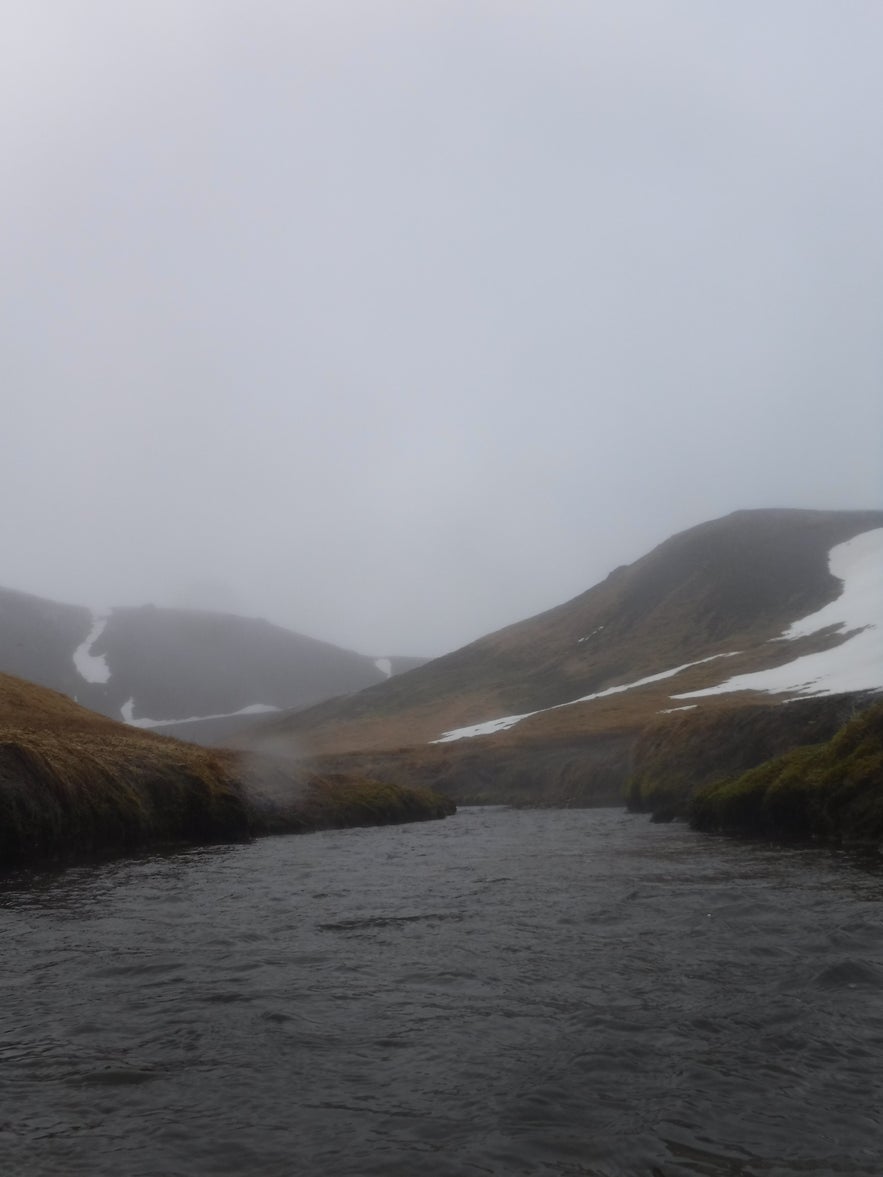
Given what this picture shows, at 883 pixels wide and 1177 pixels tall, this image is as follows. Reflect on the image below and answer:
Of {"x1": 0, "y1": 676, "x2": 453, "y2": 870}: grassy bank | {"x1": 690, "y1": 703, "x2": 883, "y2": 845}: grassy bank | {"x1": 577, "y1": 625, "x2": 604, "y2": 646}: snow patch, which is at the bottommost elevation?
{"x1": 690, "y1": 703, "x2": 883, "y2": 845}: grassy bank

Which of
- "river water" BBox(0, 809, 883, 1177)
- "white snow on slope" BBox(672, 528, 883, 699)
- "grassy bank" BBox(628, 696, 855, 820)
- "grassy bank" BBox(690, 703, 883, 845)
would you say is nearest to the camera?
"river water" BBox(0, 809, 883, 1177)

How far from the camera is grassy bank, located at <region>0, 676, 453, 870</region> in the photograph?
23.1 meters

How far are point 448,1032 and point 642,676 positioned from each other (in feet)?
345

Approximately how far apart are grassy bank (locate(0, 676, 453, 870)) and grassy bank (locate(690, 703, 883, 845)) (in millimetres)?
16296

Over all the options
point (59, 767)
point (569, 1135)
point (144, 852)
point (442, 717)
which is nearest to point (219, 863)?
point (144, 852)

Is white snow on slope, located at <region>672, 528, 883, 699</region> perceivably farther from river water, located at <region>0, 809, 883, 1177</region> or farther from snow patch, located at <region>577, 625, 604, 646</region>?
snow patch, located at <region>577, 625, 604, 646</region>

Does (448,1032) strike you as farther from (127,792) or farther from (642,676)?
(642,676)

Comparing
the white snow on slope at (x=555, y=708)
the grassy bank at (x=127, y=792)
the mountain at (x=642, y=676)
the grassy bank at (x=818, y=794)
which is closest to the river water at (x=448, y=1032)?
the grassy bank at (x=127, y=792)

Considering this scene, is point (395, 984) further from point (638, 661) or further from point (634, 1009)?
point (638, 661)

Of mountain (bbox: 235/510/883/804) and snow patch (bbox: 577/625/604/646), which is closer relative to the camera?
mountain (bbox: 235/510/883/804)

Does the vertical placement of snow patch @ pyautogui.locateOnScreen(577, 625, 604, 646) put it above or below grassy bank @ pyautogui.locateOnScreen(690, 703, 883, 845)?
above

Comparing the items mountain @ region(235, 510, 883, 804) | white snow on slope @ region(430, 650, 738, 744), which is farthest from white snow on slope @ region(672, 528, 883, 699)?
white snow on slope @ region(430, 650, 738, 744)

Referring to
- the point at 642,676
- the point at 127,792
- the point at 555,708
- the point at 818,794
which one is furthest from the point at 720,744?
the point at 642,676

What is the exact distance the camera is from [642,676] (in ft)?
365
